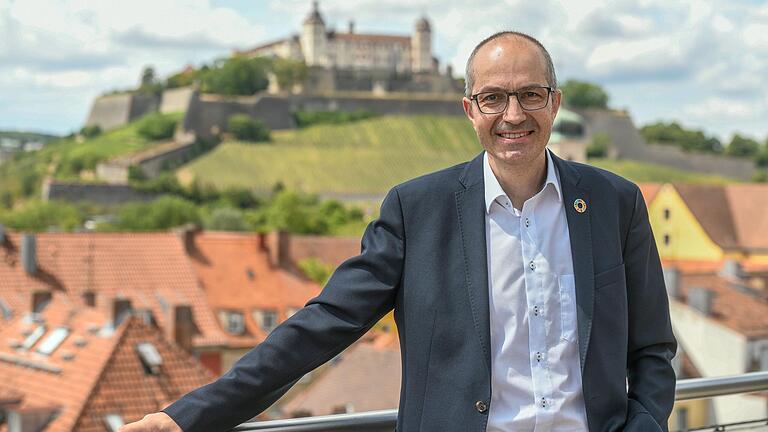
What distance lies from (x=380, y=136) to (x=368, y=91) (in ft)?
35.5

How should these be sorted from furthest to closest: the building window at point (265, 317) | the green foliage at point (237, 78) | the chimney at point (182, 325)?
the green foliage at point (237, 78) → the building window at point (265, 317) → the chimney at point (182, 325)

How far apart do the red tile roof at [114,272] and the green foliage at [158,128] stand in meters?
52.3

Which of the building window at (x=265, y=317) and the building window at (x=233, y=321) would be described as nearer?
the building window at (x=233, y=321)

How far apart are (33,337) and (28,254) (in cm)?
989

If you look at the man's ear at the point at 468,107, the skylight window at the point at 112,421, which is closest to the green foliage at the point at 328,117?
the skylight window at the point at 112,421

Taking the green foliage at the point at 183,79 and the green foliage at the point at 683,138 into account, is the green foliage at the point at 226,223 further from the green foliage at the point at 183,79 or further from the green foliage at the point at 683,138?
the green foliage at the point at 683,138

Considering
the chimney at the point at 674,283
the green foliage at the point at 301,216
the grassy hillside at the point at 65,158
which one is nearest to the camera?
the chimney at the point at 674,283

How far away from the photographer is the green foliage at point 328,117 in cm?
8450

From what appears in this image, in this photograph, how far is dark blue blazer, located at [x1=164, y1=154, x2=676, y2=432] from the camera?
203 cm

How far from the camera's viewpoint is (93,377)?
12.9m

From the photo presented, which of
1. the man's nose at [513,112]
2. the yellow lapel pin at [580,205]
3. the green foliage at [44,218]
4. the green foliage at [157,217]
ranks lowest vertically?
the green foliage at [44,218]

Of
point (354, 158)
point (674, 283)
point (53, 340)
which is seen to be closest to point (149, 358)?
point (53, 340)

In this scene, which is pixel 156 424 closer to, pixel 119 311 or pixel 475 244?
pixel 475 244

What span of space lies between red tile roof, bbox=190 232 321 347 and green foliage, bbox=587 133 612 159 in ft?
182
